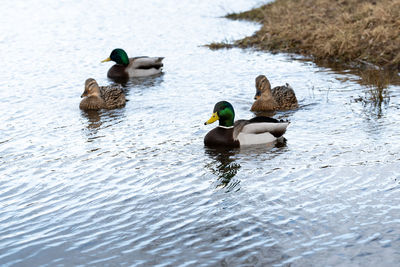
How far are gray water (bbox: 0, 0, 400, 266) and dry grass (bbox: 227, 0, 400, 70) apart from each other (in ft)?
5.00

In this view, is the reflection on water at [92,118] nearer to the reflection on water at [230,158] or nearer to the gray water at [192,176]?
the gray water at [192,176]

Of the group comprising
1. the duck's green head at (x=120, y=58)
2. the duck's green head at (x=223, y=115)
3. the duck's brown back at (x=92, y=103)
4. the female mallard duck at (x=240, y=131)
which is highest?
the duck's green head at (x=120, y=58)

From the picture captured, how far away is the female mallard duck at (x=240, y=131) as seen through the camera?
11.6 m

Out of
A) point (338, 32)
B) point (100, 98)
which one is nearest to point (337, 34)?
point (338, 32)

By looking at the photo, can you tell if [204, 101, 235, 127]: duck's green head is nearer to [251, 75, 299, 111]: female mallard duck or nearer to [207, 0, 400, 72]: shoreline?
[251, 75, 299, 111]: female mallard duck

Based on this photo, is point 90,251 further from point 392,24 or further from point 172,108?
point 392,24

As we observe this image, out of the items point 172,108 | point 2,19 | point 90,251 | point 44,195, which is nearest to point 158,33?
point 2,19

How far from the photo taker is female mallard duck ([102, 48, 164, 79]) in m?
19.7

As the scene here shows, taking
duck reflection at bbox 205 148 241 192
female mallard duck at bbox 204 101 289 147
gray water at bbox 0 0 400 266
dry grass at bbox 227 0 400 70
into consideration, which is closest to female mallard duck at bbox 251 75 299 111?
gray water at bbox 0 0 400 266

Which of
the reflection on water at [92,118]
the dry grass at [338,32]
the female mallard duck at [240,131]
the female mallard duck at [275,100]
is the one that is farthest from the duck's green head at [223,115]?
the dry grass at [338,32]

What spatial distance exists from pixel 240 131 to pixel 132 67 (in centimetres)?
912

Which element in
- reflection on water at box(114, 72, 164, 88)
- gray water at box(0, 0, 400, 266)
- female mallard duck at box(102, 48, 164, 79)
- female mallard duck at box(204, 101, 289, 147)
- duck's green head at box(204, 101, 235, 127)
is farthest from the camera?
female mallard duck at box(102, 48, 164, 79)

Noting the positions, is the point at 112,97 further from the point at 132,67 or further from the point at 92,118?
the point at 132,67

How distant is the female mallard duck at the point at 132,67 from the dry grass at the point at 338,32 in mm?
4961
